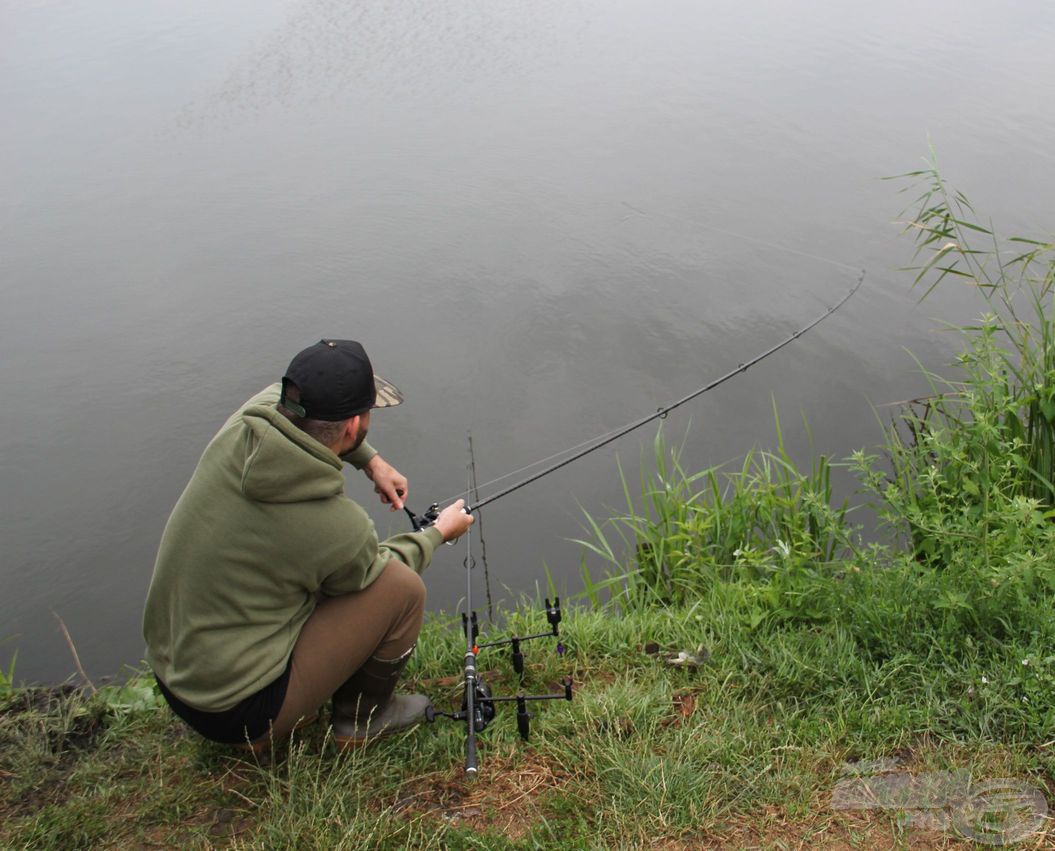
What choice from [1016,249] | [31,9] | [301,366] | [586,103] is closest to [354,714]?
[301,366]

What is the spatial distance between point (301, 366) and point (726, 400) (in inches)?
145

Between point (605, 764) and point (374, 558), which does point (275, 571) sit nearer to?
point (374, 558)

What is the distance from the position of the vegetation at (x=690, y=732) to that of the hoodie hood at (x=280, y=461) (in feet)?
2.48

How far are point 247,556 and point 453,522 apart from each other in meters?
0.70

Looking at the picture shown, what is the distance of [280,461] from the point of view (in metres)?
2.20

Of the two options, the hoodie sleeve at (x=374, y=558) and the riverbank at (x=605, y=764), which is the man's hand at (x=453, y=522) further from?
the riverbank at (x=605, y=764)

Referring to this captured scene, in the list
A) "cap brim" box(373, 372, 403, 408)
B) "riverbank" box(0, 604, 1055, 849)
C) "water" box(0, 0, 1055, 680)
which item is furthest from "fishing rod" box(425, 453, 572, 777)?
"water" box(0, 0, 1055, 680)

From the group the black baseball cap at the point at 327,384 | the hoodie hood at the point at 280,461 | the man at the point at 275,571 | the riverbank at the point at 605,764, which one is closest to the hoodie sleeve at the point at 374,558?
the man at the point at 275,571

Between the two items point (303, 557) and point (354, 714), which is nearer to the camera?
point (303, 557)

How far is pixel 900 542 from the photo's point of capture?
4.29 meters

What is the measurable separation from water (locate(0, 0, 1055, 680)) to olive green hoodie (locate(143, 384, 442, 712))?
200cm

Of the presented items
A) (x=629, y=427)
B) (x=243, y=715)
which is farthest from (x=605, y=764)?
(x=629, y=427)

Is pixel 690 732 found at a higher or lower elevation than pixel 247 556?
lower

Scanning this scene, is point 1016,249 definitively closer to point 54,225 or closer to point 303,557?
point 303,557
